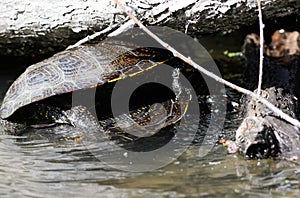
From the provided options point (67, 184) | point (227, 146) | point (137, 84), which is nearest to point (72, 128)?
point (137, 84)

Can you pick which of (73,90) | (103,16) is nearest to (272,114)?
(73,90)

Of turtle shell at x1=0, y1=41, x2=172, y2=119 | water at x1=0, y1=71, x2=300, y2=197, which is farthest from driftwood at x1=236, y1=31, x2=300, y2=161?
turtle shell at x1=0, y1=41, x2=172, y2=119

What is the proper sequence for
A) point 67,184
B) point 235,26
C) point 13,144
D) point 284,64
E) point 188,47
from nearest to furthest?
1. point 67,184
2. point 13,144
3. point 235,26
4. point 188,47
5. point 284,64

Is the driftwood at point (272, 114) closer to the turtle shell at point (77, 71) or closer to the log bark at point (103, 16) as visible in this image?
the log bark at point (103, 16)

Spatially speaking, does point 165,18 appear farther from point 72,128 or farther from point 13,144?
point 13,144

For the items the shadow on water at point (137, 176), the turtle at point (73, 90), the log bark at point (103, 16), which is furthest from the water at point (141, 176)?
the log bark at point (103, 16)

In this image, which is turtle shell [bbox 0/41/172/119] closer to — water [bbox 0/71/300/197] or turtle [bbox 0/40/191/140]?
turtle [bbox 0/40/191/140]

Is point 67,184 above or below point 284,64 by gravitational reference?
below
